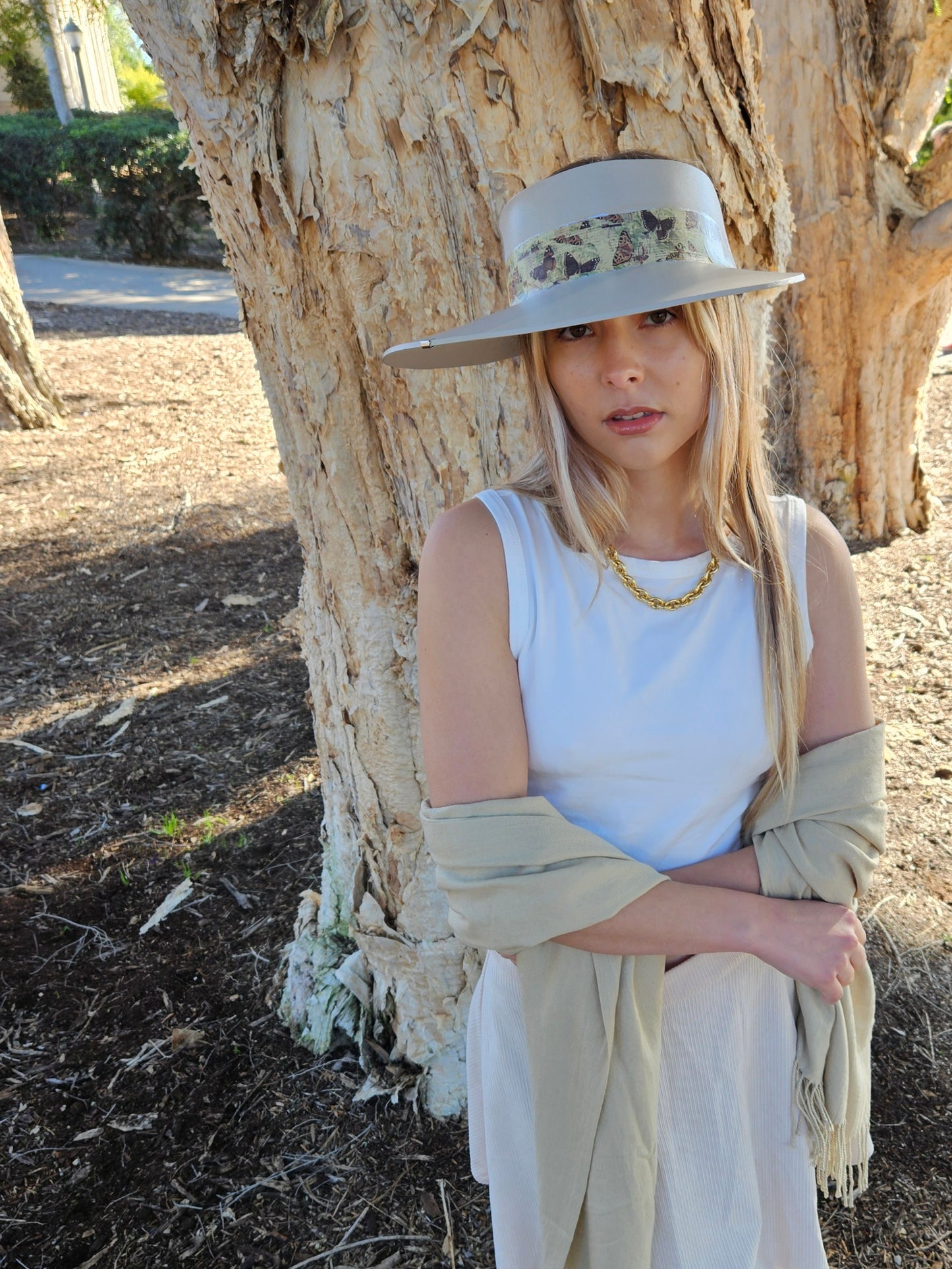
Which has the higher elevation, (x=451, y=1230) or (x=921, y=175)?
(x=921, y=175)

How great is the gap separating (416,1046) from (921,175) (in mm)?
4814

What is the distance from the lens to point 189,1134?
2.45 m

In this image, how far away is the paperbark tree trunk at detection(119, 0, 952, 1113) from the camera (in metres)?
1.70

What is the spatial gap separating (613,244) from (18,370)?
7830 millimetres

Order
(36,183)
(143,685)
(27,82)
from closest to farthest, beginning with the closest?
(143,685) → (36,183) → (27,82)

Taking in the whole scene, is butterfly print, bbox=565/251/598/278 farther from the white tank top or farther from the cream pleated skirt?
the cream pleated skirt

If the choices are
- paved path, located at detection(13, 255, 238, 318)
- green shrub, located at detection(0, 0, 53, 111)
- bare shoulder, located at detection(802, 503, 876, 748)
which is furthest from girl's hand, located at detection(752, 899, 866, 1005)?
green shrub, located at detection(0, 0, 53, 111)

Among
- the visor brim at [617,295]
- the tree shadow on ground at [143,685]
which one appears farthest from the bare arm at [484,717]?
the tree shadow on ground at [143,685]

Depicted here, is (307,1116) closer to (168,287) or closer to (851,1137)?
(851,1137)

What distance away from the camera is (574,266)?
1367 mm

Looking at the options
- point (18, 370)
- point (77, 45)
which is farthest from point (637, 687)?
point (77, 45)

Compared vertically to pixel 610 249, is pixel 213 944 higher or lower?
lower

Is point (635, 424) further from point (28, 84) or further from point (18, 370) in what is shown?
point (28, 84)

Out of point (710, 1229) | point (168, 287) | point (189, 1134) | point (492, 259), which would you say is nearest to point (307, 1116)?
point (189, 1134)
